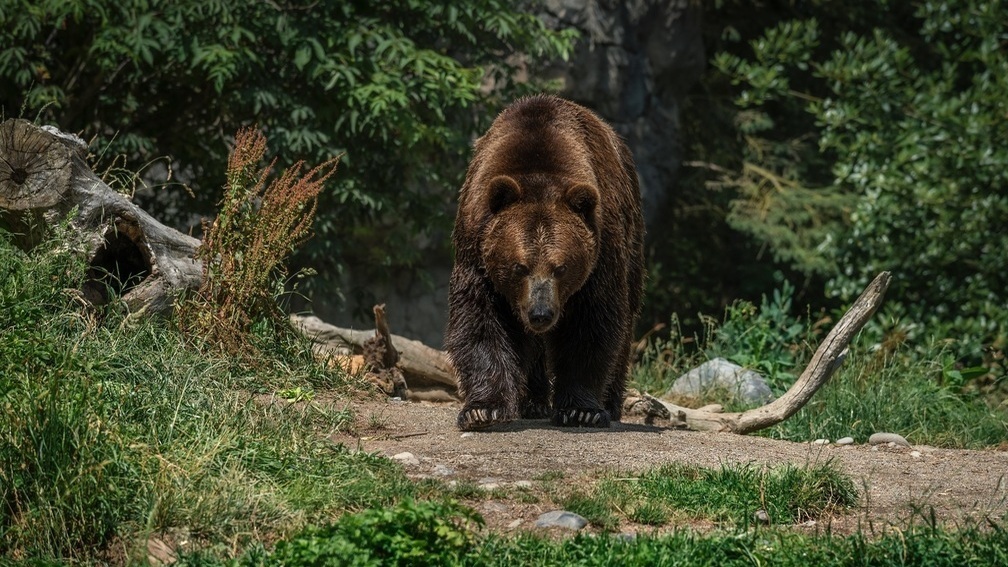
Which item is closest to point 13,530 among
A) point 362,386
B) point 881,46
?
point 362,386

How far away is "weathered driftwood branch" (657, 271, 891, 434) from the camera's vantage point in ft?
25.8

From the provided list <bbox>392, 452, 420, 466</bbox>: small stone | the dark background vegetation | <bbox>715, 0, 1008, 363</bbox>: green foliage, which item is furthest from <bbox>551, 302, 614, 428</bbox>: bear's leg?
<bbox>715, 0, 1008, 363</bbox>: green foliage

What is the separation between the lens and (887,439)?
7898 mm

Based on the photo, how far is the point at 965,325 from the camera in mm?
12188

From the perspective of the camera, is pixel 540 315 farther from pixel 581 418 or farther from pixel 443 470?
pixel 443 470

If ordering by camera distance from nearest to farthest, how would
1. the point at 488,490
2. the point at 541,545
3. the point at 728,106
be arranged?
the point at 541,545
the point at 488,490
the point at 728,106

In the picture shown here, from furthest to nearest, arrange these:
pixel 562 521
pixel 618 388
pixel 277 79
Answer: pixel 277 79 < pixel 618 388 < pixel 562 521

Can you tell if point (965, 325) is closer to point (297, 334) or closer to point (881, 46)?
point (881, 46)

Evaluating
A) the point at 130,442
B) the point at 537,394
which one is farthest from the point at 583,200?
the point at 130,442

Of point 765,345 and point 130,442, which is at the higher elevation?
point 765,345

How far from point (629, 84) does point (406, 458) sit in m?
12.1

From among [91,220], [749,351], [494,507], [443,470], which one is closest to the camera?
[494,507]

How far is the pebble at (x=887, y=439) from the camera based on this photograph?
784 centimetres

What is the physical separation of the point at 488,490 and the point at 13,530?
1.91 m
